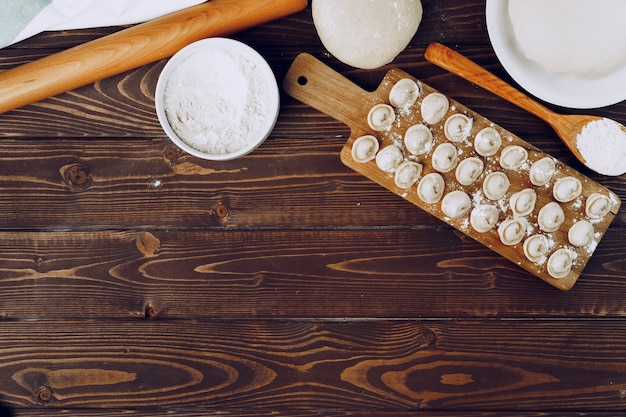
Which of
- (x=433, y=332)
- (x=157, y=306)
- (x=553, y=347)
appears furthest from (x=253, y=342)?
(x=553, y=347)

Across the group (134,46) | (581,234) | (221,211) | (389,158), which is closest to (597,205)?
(581,234)

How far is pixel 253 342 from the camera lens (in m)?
0.76

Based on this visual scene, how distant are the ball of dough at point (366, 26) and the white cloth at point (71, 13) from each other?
17 centimetres

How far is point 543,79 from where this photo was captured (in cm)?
66

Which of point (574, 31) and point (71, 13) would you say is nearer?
point (574, 31)

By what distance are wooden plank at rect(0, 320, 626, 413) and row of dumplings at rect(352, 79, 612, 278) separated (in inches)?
4.8

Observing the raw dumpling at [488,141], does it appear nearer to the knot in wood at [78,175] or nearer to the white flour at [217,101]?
the white flour at [217,101]

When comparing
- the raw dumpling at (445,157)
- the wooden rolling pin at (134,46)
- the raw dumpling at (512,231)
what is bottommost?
the raw dumpling at (512,231)

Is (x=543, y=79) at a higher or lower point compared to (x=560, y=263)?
Answer: higher

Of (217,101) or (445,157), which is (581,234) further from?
(217,101)

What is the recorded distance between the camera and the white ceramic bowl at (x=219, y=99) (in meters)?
0.69

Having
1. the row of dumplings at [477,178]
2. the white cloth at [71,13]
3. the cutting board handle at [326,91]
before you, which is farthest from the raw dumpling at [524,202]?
the white cloth at [71,13]

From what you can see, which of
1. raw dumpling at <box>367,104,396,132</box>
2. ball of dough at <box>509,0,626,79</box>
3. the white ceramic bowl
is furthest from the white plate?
the white ceramic bowl

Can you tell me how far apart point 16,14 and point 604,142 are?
0.75 m
